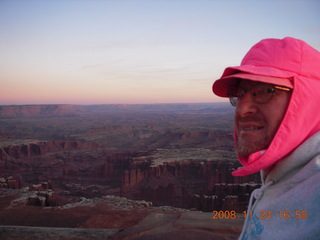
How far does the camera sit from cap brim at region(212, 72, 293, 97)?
1.33 m

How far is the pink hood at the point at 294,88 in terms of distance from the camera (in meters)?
1.27

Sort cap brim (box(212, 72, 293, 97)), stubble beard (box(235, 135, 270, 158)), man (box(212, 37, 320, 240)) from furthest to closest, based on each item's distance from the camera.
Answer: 1. stubble beard (box(235, 135, 270, 158))
2. cap brim (box(212, 72, 293, 97))
3. man (box(212, 37, 320, 240))

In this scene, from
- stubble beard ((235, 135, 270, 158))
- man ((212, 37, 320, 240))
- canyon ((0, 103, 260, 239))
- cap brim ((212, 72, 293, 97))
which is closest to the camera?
man ((212, 37, 320, 240))

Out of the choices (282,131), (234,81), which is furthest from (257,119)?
(234,81)

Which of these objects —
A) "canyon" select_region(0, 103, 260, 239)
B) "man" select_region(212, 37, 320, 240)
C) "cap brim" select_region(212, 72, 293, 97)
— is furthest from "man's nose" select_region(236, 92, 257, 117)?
"canyon" select_region(0, 103, 260, 239)

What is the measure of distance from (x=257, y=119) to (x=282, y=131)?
0.69ft

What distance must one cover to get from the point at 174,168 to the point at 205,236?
23818 mm

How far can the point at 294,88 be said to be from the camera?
1305mm

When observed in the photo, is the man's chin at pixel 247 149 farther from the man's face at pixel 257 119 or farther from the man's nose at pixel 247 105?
the man's nose at pixel 247 105

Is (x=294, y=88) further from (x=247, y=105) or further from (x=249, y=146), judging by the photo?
(x=249, y=146)

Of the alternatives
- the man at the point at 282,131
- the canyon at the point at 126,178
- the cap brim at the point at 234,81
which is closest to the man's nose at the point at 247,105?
the man at the point at 282,131

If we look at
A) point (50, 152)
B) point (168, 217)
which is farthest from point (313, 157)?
point (50, 152)

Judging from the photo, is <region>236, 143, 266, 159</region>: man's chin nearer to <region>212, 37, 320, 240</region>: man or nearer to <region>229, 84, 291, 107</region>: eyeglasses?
<region>212, 37, 320, 240</region>: man

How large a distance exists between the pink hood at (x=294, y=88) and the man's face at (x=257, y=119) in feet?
0.27
